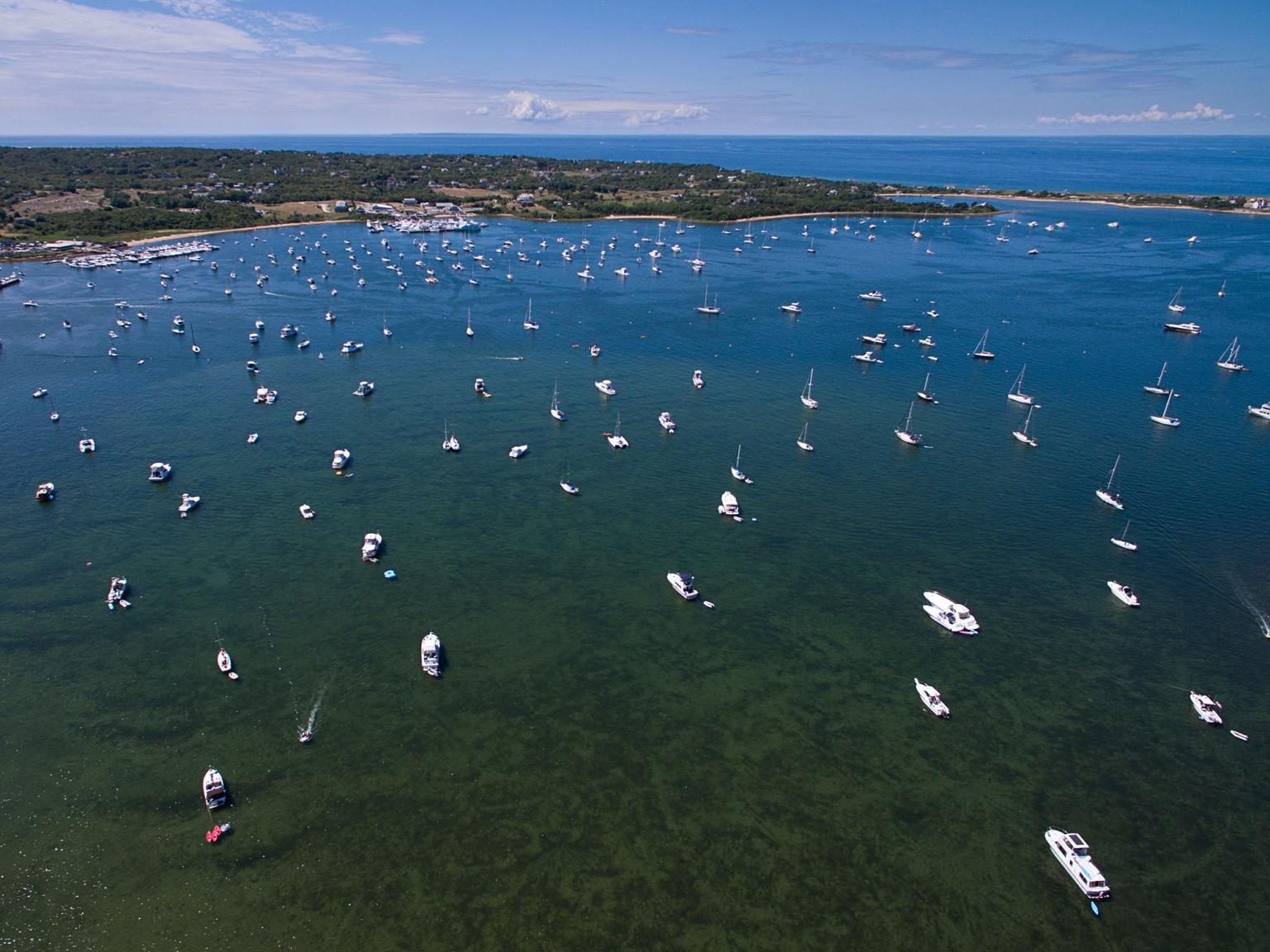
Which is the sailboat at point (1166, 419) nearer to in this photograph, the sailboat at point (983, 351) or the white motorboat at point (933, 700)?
the sailboat at point (983, 351)

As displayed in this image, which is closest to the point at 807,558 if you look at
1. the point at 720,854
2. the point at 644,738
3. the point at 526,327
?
the point at 644,738

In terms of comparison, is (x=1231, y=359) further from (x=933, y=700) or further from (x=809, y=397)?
(x=933, y=700)

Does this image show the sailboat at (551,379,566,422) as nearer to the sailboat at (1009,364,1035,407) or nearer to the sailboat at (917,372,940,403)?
the sailboat at (917,372,940,403)

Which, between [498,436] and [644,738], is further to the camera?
[498,436]

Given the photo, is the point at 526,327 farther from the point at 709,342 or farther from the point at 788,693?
the point at 788,693

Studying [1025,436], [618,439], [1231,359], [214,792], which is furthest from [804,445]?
[1231,359]
